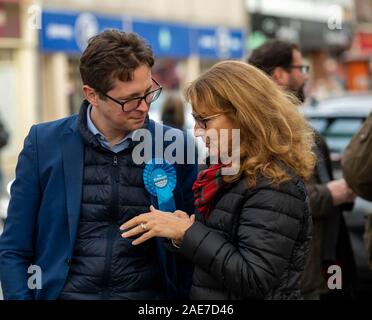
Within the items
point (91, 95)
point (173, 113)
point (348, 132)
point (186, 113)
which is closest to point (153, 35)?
point (186, 113)

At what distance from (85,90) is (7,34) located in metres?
12.8

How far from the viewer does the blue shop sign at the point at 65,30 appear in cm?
1529

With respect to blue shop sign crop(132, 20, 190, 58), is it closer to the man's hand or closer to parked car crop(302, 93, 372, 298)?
parked car crop(302, 93, 372, 298)

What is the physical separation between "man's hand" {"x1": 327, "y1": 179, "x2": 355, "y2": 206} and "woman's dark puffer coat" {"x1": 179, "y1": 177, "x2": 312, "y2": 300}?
4.27 feet

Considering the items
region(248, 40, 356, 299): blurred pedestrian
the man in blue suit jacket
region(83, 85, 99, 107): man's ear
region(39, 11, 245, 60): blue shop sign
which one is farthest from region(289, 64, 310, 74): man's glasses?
region(39, 11, 245, 60): blue shop sign

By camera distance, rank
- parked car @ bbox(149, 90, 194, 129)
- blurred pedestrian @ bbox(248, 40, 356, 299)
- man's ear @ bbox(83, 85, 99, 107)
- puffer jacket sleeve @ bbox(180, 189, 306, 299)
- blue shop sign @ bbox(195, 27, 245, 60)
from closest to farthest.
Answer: puffer jacket sleeve @ bbox(180, 189, 306, 299) → man's ear @ bbox(83, 85, 99, 107) → parked car @ bbox(149, 90, 194, 129) → blurred pedestrian @ bbox(248, 40, 356, 299) → blue shop sign @ bbox(195, 27, 245, 60)

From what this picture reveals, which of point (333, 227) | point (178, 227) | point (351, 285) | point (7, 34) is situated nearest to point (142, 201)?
point (178, 227)

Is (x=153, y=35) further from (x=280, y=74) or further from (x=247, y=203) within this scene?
(x=247, y=203)

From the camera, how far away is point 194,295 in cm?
A: 215

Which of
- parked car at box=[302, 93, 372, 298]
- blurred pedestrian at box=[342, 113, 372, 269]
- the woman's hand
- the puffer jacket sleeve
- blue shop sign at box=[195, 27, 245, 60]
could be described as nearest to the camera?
the puffer jacket sleeve

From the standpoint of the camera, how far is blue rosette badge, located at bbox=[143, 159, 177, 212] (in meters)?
2.43

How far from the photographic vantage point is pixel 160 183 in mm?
2443

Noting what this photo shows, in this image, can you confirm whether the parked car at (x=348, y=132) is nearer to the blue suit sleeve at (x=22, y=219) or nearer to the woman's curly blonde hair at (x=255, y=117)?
the woman's curly blonde hair at (x=255, y=117)

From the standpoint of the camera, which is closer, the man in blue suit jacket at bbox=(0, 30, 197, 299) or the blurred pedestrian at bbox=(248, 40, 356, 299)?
the man in blue suit jacket at bbox=(0, 30, 197, 299)
